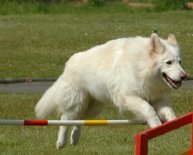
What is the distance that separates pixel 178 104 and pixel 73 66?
4.30 metres

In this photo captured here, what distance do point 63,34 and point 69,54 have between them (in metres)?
2.60

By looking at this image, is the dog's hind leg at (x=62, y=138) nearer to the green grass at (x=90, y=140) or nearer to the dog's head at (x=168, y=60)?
the green grass at (x=90, y=140)

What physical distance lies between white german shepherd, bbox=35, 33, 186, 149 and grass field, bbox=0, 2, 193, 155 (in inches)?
27.5

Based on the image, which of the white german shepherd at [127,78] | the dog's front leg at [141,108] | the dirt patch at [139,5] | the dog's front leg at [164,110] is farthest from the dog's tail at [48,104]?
the dirt patch at [139,5]

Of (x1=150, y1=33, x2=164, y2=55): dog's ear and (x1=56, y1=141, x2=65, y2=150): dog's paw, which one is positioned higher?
(x1=150, y1=33, x2=164, y2=55): dog's ear

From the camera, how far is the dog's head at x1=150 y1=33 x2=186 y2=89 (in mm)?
8508

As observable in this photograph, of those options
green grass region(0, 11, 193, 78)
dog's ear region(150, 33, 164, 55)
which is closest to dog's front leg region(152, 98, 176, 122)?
dog's ear region(150, 33, 164, 55)

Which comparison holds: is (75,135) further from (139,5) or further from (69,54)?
(139,5)

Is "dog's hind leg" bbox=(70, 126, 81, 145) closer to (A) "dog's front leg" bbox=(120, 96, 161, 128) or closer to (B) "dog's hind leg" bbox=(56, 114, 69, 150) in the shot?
(B) "dog's hind leg" bbox=(56, 114, 69, 150)

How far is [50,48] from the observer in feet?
70.2

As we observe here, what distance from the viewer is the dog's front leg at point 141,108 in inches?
337

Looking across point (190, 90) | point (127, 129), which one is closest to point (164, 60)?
point (127, 129)

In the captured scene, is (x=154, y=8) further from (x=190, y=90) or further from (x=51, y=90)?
(x=51, y=90)

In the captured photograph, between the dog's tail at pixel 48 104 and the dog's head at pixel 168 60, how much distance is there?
5.71 feet
